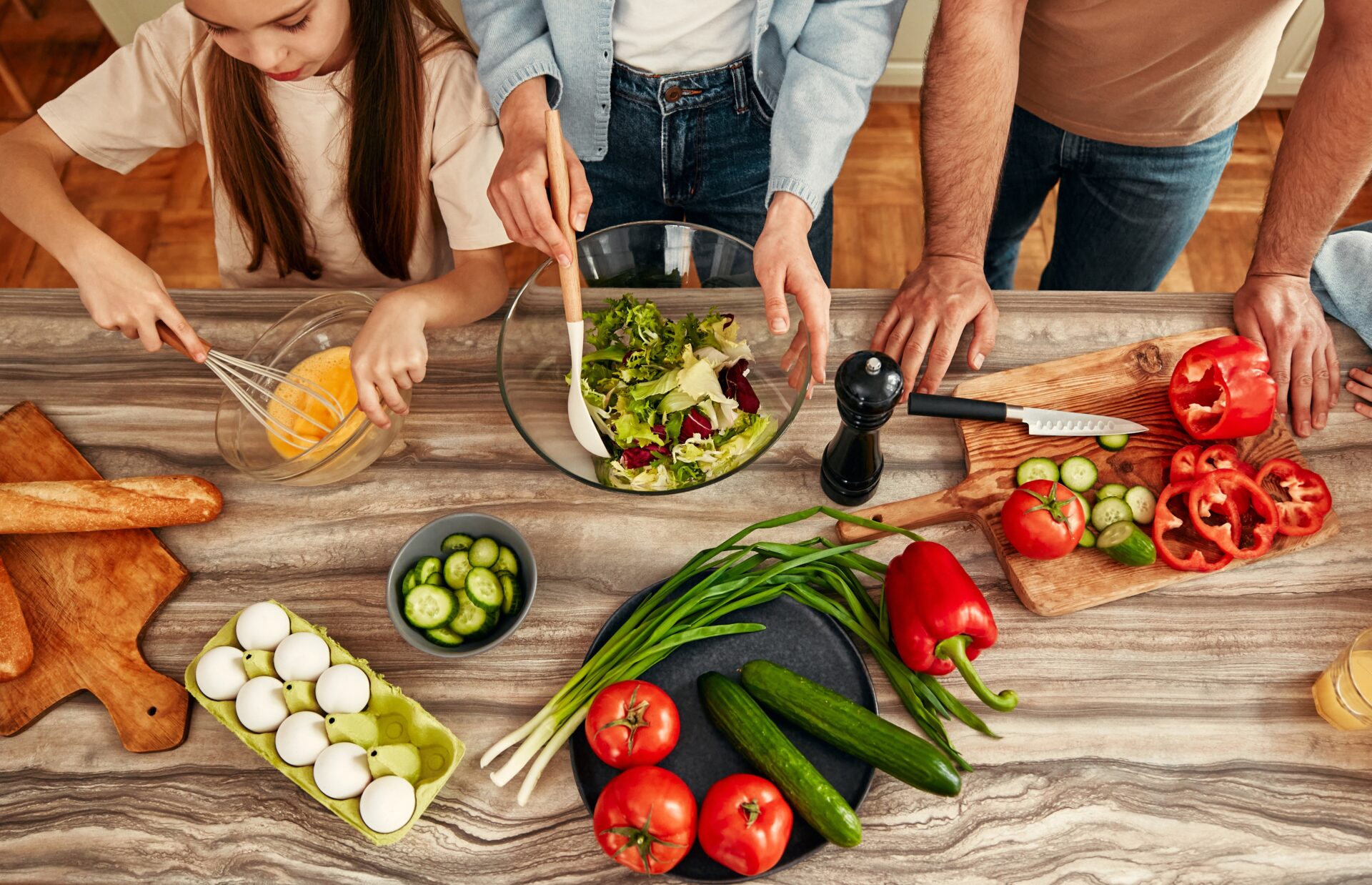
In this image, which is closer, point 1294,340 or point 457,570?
point 457,570

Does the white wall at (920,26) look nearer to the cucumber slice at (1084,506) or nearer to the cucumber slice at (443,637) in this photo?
the cucumber slice at (1084,506)

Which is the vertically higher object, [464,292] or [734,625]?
[464,292]

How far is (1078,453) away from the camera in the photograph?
3.51ft

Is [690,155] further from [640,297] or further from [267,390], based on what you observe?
[267,390]

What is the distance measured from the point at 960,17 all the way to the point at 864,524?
76cm

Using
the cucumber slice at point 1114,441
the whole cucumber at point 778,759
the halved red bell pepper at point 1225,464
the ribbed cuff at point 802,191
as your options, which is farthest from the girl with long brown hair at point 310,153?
the halved red bell pepper at point 1225,464

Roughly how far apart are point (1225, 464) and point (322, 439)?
3.61ft

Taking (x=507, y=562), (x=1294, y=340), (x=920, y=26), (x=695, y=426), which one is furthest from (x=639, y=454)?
(x=920, y=26)

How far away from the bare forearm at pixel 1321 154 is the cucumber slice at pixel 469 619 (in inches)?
46.2

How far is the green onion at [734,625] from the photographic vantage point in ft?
2.98

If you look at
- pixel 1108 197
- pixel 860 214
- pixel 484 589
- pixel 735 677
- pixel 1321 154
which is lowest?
pixel 860 214

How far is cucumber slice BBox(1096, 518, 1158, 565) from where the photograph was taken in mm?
958

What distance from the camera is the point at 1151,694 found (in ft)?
3.11

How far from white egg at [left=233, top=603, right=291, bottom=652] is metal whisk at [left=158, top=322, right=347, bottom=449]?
21 cm
